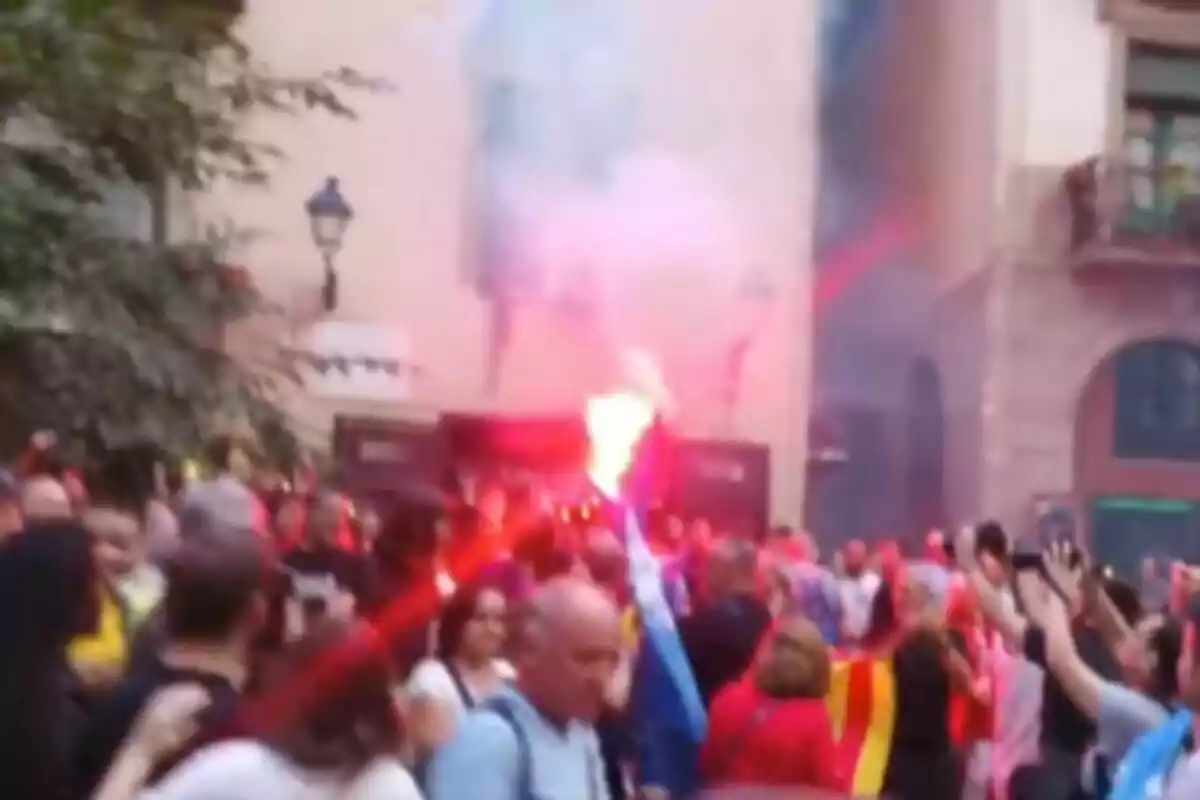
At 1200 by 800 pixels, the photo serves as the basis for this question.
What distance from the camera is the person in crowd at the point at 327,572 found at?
493 centimetres

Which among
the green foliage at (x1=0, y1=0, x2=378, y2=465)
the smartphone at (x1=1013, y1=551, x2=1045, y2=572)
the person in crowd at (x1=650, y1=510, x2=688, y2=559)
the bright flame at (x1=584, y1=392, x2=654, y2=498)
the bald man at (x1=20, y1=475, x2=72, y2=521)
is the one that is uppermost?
the green foliage at (x1=0, y1=0, x2=378, y2=465)

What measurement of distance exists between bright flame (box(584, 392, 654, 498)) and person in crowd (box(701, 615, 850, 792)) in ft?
3.78

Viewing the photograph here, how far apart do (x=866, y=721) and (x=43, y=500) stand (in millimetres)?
3128

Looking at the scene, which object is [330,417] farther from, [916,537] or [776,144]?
[916,537]

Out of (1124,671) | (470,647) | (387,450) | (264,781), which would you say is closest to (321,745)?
(264,781)

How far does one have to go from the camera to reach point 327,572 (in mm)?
6391

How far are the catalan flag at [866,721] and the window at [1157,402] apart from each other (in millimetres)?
13473

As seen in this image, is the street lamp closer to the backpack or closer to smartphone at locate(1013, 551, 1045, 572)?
smartphone at locate(1013, 551, 1045, 572)

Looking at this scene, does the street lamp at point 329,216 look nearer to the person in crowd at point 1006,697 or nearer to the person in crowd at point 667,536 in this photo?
the person in crowd at point 667,536

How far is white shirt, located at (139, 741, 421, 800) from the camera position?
3.49 meters

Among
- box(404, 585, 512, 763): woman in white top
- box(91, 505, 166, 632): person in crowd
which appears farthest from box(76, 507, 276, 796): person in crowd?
box(91, 505, 166, 632): person in crowd

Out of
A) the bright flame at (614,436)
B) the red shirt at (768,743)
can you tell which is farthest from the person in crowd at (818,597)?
the red shirt at (768,743)

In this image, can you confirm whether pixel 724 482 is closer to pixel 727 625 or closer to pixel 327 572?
pixel 727 625

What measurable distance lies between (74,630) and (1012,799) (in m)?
4.74
